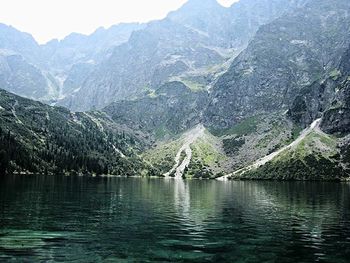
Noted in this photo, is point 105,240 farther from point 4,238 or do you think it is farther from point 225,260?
point 225,260

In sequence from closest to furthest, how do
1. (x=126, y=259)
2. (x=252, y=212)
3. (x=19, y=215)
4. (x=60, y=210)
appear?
(x=126, y=259)
(x=19, y=215)
(x=60, y=210)
(x=252, y=212)

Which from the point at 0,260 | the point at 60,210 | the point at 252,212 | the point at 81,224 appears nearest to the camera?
the point at 0,260

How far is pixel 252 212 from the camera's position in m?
97.2

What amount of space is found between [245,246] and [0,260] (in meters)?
29.1

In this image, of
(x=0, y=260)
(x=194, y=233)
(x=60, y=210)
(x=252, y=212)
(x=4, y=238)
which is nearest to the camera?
(x=0, y=260)

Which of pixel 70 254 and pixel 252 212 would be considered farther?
pixel 252 212

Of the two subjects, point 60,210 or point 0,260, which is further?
point 60,210

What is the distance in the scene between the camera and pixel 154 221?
252 feet

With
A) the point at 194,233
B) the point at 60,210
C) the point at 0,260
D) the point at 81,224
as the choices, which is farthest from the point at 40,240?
the point at 60,210

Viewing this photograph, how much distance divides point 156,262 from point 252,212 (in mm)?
57761

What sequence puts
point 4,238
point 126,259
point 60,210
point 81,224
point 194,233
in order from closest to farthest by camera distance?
point 126,259 → point 4,238 → point 194,233 → point 81,224 → point 60,210

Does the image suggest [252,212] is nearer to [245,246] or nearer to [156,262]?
[245,246]

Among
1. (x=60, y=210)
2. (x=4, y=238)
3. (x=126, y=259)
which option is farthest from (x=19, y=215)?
(x=126, y=259)

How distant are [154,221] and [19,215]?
2431 cm
